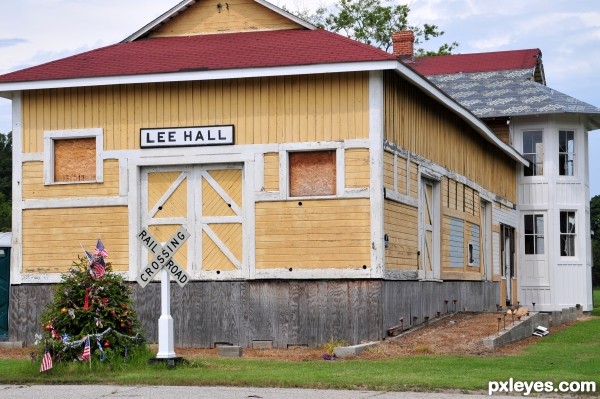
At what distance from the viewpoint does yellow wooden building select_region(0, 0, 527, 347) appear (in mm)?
21109

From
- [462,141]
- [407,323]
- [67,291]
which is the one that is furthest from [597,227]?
[67,291]

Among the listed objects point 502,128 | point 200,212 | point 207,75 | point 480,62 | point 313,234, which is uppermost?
point 480,62

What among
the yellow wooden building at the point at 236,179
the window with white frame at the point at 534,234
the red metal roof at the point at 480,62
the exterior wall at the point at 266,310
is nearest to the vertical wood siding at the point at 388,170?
the yellow wooden building at the point at 236,179

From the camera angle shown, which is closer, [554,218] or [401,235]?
[401,235]

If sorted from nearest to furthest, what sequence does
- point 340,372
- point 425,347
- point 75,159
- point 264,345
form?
point 340,372 → point 425,347 → point 264,345 → point 75,159

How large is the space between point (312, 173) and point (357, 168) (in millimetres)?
958

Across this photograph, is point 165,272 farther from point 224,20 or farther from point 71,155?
point 224,20

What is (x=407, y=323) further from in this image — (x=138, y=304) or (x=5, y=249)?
(x=5, y=249)

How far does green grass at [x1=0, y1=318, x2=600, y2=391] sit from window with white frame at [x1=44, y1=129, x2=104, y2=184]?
16.2ft

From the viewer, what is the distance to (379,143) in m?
21.0

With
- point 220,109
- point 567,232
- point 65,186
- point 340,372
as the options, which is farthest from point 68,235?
point 567,232

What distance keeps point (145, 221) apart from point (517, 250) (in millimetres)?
19245

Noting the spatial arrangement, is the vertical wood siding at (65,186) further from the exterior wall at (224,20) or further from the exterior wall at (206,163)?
the exterior wall at (224,20)

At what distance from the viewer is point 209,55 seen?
2262 centimetres
